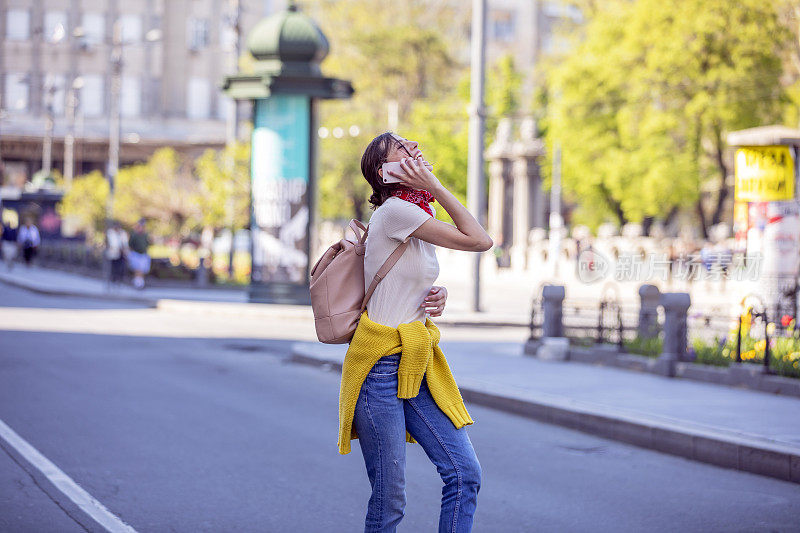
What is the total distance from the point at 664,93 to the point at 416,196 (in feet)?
142

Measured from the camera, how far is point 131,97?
78250 mm

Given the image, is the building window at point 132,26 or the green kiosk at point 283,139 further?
the building window at point 132,26

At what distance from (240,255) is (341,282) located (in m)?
42.6

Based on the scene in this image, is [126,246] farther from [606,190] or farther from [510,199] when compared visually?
[606,190]

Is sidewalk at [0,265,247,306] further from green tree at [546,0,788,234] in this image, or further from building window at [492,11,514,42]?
building window at [492,11,514,42]

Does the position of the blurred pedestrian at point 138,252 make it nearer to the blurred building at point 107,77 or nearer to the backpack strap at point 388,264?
the backpack strap at point 388,264

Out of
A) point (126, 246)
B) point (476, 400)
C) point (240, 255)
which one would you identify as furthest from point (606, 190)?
point (476, 400)

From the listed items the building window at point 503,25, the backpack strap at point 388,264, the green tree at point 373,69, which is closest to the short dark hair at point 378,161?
the backpack strap at point 388,264

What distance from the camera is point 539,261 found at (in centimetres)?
4734

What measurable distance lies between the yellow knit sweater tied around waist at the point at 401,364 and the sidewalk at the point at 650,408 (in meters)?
4.73

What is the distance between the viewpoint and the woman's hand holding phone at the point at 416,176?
4.36 meters

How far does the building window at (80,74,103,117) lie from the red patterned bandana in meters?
76.5

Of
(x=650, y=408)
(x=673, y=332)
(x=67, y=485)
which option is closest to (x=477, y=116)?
(x=673, y=332)

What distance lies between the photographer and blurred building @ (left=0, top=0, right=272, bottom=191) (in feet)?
249
